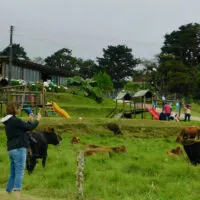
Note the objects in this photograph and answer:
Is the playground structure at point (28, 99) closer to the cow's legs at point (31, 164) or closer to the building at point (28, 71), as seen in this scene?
the cow's legs at point (31, 164)

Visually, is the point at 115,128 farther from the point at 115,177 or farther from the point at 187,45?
the point at 187,45

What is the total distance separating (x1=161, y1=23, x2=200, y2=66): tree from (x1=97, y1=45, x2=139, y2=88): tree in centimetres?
1372

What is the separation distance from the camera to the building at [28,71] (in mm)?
38781

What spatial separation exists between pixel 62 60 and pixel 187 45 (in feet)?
100.0

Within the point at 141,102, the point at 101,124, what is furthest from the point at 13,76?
the point at 101,124

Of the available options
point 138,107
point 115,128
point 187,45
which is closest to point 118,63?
point 187,45

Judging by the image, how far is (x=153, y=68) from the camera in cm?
6028

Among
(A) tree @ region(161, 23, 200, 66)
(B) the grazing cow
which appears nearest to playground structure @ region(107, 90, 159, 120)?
(B) the grazing cow

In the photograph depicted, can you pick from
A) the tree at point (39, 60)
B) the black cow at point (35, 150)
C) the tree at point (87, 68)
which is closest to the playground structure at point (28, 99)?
the black cow at point (35, 150)

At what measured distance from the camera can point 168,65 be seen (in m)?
53.4

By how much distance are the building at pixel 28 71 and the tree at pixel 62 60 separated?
29951 millimetres

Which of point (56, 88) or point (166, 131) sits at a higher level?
point (56, 88)

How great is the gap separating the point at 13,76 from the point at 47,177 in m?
31.8

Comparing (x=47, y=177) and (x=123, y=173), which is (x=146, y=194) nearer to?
(x=123, y=173)
